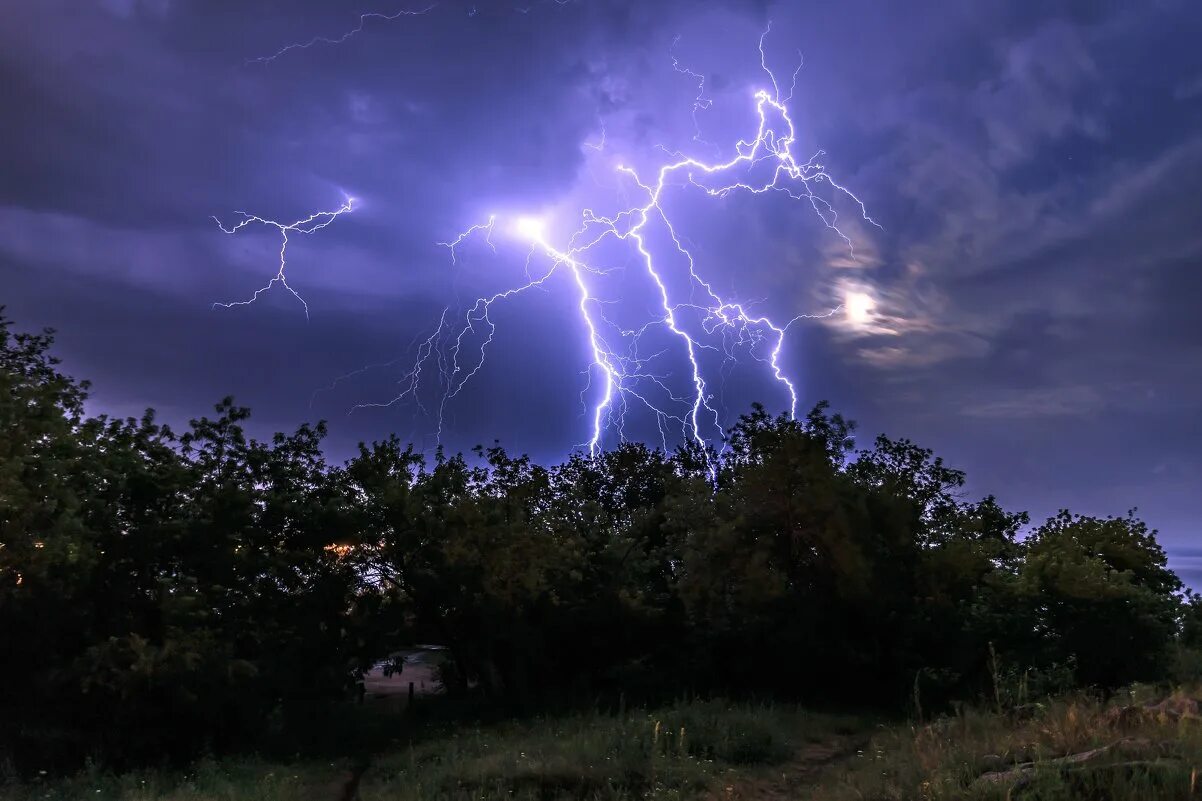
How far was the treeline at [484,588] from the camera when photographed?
1335 centimetres

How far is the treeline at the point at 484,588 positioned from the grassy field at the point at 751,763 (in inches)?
76.7

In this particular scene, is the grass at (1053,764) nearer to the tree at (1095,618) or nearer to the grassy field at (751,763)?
the grassy field at (751,763)

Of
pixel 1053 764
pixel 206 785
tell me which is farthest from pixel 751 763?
pixel 206 785

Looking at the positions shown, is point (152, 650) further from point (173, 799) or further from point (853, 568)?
point (853, 568)

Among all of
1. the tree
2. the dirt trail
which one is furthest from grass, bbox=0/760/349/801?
the tree

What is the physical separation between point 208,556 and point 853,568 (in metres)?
12.0

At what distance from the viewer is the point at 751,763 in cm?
1069

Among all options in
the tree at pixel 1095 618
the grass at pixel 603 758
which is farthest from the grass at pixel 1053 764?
the tree at pixel 1095 618

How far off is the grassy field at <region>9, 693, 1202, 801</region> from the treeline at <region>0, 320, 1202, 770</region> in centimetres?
195

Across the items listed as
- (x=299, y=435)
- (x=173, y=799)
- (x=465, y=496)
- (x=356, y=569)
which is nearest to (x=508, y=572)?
(x=465, y=496)

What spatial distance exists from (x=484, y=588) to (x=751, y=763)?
7.18 metres

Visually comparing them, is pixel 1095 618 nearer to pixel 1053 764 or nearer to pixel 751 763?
pixel 751 763

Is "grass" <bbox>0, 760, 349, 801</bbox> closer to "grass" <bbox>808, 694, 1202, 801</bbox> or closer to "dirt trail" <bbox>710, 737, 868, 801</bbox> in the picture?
"dirt trail" <bbox>710, 737, 868, 801</bbox>

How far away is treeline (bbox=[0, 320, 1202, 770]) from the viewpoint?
13.4 m
